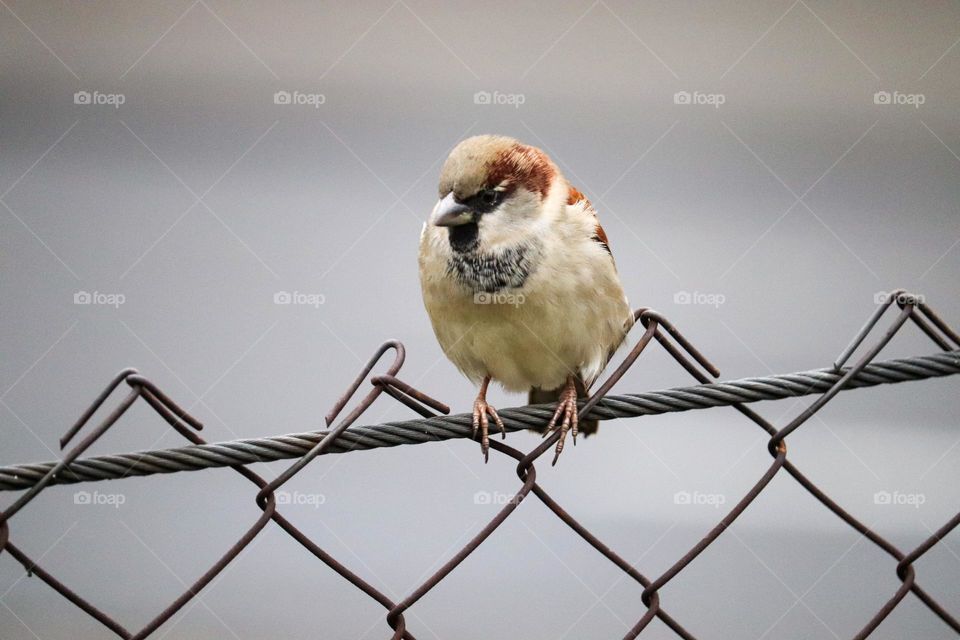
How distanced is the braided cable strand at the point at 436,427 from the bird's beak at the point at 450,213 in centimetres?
50

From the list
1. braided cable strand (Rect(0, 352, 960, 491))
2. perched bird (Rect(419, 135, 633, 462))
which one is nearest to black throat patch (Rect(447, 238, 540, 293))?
perched bird (Rect(419, 135, 633, 462))

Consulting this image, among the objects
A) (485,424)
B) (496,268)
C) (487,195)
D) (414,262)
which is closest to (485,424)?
(485,424)

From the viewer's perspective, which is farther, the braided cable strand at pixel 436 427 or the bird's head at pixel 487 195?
the bird's head at pixel 487 195

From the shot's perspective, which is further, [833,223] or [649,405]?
[833,223]

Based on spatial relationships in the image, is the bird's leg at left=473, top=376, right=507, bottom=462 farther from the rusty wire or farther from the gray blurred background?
the gray blurred background

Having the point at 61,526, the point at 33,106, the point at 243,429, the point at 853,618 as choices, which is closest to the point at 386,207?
the point at 243,429

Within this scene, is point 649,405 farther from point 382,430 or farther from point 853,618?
point 853,618

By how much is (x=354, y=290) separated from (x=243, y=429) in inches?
22.4

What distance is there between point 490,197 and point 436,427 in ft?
2.42

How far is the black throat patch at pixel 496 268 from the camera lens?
5.73 ft

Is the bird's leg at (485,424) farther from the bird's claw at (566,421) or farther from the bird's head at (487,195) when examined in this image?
the bird's head at (487,195)

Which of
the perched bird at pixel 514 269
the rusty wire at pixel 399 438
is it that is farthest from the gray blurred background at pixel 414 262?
the rusty wire at pixel 399 438

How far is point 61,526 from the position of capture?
240cm

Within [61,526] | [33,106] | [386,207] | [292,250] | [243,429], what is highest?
[386,207]
